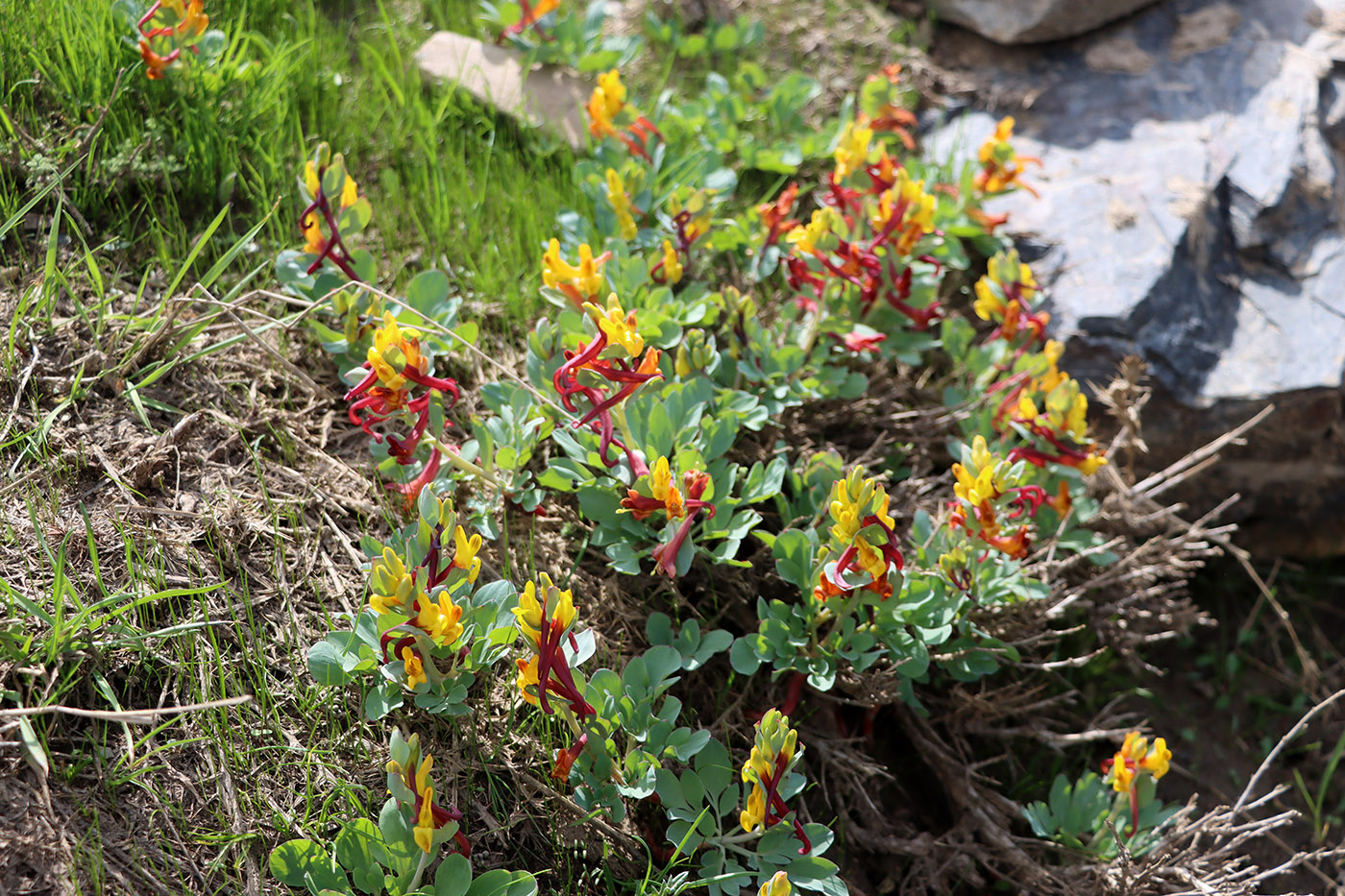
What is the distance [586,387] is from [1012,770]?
54.5 inches

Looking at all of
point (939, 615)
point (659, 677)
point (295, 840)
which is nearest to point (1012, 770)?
point (939, 615)

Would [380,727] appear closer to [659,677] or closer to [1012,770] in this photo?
[659,677]

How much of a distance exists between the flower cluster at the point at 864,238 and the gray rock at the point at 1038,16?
3.98 feet

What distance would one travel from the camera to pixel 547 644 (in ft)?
4.55

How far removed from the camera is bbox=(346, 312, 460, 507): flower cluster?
1.60 metres

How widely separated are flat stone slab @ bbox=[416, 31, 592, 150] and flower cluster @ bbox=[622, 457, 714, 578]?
4.44ft

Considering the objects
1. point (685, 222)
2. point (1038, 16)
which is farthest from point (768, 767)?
point (1038, 16)

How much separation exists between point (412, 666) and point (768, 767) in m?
0.58

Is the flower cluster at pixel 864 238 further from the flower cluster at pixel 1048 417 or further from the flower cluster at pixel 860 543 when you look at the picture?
the flower cluster at pixel 860 543

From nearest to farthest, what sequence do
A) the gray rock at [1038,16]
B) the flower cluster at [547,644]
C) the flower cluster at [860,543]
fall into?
the flower cluster at [547,644], the flower cluster at [860,543], the gray rock at [1038,16]

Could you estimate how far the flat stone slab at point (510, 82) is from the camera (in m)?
2.69

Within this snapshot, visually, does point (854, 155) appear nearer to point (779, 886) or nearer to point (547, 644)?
point (547, 644)

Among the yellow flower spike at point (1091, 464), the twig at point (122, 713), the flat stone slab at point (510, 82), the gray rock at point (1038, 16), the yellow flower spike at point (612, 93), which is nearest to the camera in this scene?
the twig at point (122, 713)

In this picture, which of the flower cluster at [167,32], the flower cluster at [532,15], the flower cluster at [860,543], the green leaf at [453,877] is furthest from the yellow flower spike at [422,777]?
the flower cluster at [532,15]
